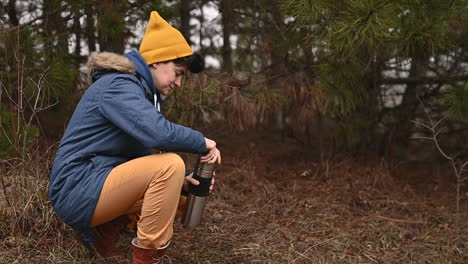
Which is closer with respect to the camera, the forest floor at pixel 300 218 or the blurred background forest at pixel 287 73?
the forest floor at pixel 300 218

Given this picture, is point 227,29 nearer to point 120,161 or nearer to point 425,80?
point 425,80

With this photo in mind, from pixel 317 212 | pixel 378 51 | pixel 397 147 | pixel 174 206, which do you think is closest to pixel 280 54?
pixel 378 51

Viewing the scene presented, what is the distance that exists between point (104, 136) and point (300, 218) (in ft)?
5.21

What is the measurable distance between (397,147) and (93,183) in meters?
3.38

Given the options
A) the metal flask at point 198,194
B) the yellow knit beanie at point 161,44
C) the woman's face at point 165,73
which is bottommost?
the metal flask at point 198,194

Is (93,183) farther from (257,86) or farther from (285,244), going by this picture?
(257,86)

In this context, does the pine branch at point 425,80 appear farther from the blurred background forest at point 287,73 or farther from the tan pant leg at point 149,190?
the tan pant leg at point 149,190

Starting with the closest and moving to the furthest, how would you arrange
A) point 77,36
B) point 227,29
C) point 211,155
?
point 211,155, point 77,36, point 227,29

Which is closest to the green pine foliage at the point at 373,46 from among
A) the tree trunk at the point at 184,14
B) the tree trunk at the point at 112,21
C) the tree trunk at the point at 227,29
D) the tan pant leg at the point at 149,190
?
the tree trunk at the point at 227,29

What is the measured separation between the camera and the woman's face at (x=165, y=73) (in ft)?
7.25

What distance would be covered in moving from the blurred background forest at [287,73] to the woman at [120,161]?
0.56m

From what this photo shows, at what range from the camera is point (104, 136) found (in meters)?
2.04

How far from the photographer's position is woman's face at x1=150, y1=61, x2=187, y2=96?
2.21 metres

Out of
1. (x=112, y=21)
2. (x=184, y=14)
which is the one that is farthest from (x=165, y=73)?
(x=184, y=14)
